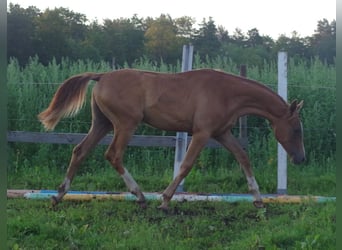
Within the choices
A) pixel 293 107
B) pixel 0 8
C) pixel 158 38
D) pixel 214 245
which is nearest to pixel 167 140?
pixel 293 107

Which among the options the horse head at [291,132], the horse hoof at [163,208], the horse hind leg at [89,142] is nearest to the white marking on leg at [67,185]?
the horse hind leg at [89,142]

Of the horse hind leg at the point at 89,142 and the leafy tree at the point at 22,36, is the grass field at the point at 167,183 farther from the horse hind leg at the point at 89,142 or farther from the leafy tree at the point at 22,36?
the leafy tree at the point at 22,36

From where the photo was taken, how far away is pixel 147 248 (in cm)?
430

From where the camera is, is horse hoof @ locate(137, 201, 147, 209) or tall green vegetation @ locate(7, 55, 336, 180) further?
tall green vegetation @ locate(7, 55, 336, 180)

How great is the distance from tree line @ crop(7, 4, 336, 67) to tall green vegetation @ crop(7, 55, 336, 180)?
10.8m

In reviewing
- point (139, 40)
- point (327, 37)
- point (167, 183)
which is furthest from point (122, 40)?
point (167, 183)

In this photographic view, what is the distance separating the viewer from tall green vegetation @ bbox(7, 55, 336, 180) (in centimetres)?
911

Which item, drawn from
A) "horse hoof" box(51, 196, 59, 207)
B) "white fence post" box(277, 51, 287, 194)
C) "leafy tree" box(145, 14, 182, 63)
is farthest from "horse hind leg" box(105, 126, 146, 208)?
"leafy tree" box(145, 14, 182, 63)

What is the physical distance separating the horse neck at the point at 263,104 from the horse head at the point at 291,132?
0.26 ft

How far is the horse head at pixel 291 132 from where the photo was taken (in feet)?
20.7

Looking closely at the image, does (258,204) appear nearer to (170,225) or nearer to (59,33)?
(170,225)

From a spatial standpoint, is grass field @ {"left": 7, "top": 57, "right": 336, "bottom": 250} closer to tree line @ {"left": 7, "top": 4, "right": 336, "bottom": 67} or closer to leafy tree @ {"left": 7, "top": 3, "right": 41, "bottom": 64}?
leafy tree @ {"left": 7, "top": 3, "right": 41, "bottom": 64}

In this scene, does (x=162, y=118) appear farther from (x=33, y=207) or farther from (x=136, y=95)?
(x=33, y=207)

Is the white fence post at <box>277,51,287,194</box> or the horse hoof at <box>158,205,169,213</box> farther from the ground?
the white fence post at <box>277,51,287,194</box>
